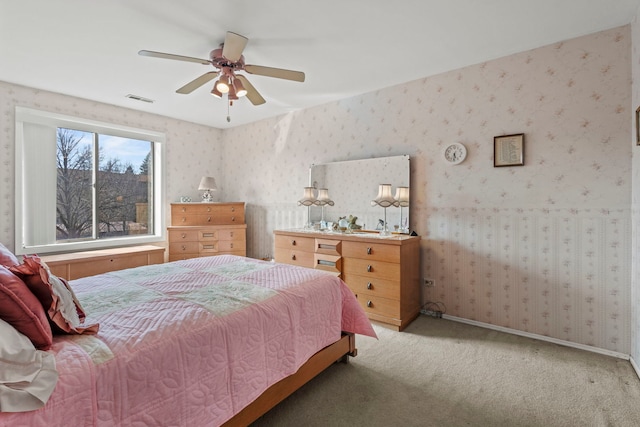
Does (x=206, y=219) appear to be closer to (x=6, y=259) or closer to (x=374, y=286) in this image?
(x=374, y=286)

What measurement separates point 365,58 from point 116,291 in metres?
2.77

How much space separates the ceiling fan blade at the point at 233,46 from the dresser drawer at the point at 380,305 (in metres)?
2.48

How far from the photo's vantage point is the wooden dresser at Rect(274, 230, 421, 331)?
9.70 feet

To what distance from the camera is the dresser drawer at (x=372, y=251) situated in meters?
2.95

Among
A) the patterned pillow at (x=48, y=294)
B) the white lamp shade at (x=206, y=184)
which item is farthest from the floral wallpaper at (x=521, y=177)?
the patterned pillow at (x=48, y=294)

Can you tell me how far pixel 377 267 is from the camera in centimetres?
307

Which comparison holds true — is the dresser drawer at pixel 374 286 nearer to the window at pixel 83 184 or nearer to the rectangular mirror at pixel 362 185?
the rectangular mirror at pixel 362 185

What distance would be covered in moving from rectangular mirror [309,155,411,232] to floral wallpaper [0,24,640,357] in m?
0.13

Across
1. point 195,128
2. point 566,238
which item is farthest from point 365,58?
point 195,128

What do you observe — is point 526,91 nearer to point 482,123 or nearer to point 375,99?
point 482,123

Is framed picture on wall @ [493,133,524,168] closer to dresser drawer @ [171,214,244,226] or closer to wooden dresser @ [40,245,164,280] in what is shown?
dresser drawer @ [171,214,244,226]

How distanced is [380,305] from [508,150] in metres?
1.92

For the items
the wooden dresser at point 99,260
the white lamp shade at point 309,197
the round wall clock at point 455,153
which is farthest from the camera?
the white lamp shade at point 309,197

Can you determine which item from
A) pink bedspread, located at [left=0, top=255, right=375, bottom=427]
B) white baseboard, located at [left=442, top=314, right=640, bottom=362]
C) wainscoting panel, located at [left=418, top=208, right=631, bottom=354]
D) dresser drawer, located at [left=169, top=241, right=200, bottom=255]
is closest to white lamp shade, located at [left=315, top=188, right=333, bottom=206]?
wainscoting panel, located at [left=418, top=208, right=631, bottom=354]
